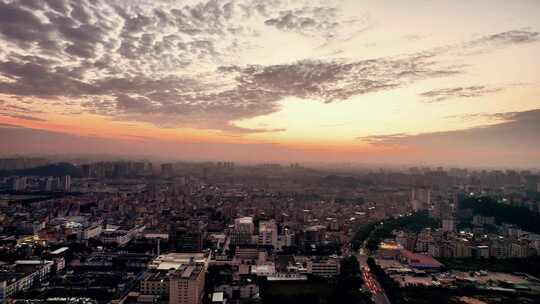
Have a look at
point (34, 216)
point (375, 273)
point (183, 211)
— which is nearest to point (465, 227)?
point (375, 273)

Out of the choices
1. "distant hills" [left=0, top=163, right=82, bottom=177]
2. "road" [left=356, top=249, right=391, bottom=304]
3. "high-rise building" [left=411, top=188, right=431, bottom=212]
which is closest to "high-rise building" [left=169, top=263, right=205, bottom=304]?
"road" [left=356, top=249, right=391, bottom=304]

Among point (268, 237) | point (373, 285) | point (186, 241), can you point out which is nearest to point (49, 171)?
point (186, 241)

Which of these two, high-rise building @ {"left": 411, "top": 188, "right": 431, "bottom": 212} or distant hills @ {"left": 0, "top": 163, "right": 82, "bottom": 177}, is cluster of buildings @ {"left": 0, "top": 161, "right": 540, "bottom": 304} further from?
distant hills @ {"left": 0, "top": 163, "right": 82, "bottom": 177}

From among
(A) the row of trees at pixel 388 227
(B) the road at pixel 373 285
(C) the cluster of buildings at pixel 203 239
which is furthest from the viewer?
(A) the row of trees at pixel 388 227

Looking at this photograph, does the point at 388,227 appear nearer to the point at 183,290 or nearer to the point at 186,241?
the point at 186,241

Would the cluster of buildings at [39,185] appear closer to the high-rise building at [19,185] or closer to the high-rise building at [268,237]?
the high-rise building at [19,185]

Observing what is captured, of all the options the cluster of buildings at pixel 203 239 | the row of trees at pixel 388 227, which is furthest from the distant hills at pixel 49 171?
the row of trees at pixel 388 227

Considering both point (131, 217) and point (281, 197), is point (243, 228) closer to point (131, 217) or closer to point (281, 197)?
point (131, 217)
